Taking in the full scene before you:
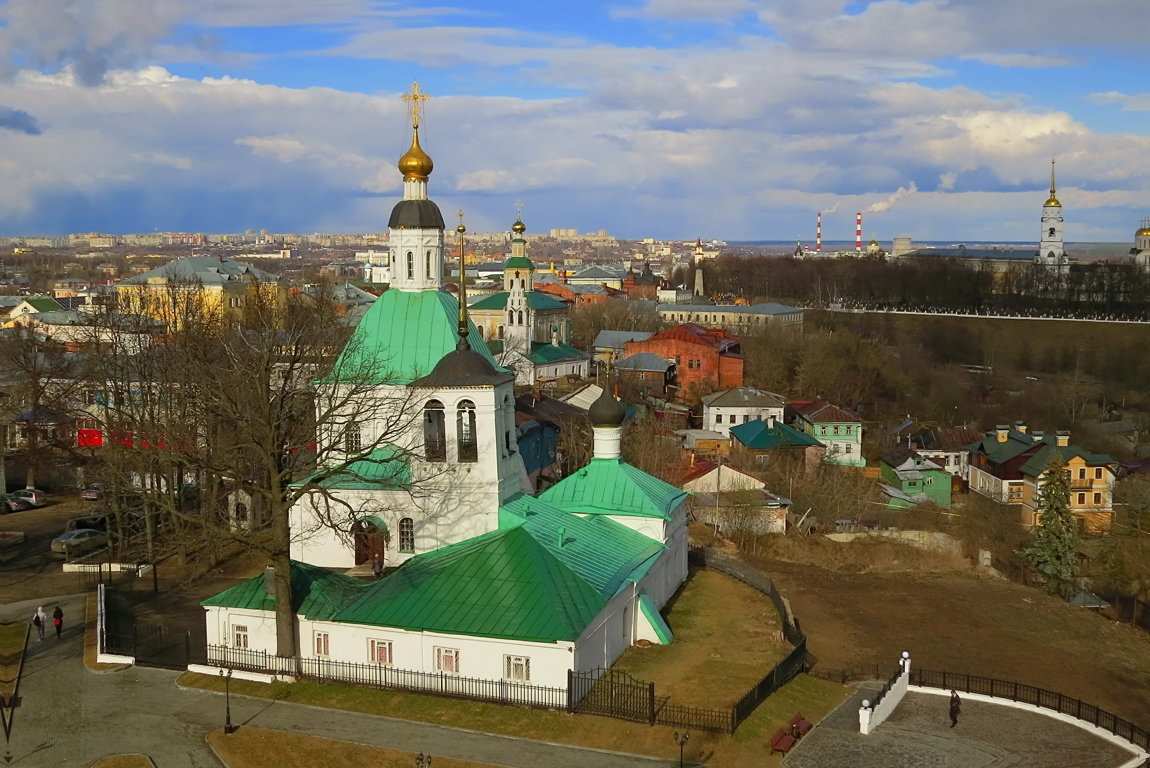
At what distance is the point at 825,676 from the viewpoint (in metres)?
18.9

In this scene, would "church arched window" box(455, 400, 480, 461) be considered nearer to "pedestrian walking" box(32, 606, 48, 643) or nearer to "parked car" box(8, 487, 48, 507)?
"pedestrian walking" box(32, 606, 48, 643)

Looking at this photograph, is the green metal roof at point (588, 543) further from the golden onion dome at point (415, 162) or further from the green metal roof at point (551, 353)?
the green metal roof at point (551, 353)

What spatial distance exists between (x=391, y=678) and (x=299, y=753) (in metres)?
2.36

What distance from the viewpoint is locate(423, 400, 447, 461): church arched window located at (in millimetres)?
19172

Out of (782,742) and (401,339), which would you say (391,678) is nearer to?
(782,742)

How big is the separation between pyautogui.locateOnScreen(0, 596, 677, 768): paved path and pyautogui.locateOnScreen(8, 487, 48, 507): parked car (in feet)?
41.6

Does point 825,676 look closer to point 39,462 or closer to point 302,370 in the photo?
point 302,370

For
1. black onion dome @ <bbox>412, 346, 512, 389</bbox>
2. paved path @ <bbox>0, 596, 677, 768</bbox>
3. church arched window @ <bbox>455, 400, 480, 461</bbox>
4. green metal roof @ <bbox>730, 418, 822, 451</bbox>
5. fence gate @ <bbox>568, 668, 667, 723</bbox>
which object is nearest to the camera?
paved path @ <bbox>0, 596, 677, 768</bbox>

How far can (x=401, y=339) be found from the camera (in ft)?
70.7

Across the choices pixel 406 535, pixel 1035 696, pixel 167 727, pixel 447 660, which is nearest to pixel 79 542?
pixel 406 535

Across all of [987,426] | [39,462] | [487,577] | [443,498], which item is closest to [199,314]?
[39,462]

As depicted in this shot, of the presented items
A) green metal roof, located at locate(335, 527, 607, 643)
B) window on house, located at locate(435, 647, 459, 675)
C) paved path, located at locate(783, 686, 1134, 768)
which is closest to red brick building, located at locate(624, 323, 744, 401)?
green metal roof, located at locate(335, 527, 607, 643)

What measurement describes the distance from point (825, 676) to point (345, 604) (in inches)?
323

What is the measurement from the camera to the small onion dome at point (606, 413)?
22109 mm
